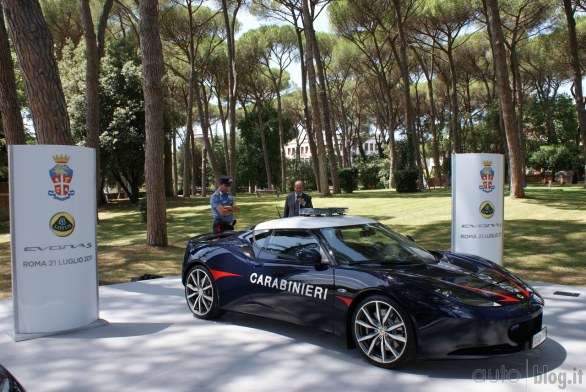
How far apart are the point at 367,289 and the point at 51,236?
10.4 feet

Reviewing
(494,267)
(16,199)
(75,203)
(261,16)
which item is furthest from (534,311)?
(261,16)

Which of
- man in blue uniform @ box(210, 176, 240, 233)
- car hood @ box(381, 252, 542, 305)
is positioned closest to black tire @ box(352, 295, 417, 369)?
car hood @ box(381, 252, 542, 305)

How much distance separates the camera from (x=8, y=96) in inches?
461

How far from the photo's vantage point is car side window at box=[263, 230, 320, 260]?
5.13m

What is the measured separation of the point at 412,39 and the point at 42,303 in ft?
105

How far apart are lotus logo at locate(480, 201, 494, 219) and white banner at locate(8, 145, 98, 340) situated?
5342mm

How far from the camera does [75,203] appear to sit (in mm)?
5359

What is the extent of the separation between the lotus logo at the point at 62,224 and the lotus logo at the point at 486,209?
218 inches

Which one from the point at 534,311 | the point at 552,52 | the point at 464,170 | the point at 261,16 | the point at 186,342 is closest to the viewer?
the point at 534,311

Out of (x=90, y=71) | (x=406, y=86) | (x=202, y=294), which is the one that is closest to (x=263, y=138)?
(x=406, y=86)

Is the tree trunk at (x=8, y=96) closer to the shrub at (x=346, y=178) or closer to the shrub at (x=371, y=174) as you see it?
the shrub at (x=346, y=178)

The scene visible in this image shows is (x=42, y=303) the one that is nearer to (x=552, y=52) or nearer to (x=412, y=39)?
(x=412, y=39)

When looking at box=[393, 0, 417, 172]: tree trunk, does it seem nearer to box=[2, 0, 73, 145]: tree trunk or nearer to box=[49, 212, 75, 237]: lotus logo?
box=[2, 0, 73, 145]: tree trunk

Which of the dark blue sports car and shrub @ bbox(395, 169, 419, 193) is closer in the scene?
the dark blue sports car
